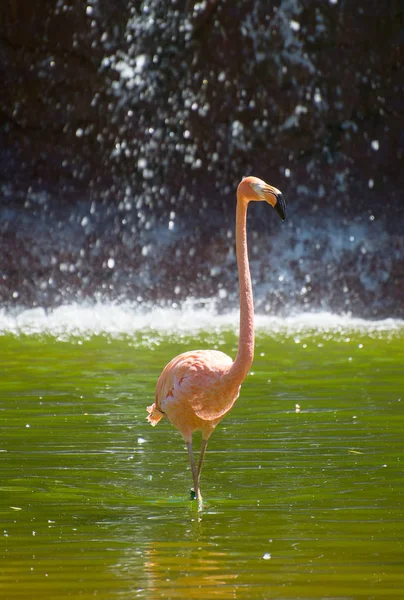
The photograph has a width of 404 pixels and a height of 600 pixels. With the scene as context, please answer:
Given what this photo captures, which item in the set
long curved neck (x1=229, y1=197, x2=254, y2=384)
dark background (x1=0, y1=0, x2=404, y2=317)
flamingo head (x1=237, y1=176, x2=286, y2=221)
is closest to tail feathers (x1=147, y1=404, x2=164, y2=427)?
long curved neck (x1=229, y1=197, x2=254, y2=384)

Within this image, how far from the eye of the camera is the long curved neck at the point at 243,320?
182 inches

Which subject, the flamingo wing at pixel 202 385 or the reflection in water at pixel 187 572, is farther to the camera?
the flamingo wing at pixel 202 385

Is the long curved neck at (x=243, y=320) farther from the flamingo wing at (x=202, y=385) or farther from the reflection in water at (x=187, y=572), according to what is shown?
the reflection in water at (x=187, y=572)

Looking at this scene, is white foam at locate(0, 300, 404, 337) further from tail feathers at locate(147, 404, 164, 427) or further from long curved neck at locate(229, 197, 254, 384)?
long curved neck at locate(229, 197, 254, 384)

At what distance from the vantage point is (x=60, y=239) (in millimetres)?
14969


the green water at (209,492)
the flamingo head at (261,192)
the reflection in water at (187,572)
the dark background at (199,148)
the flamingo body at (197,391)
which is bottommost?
the reflection in water at (187,572)

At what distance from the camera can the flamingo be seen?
465cm

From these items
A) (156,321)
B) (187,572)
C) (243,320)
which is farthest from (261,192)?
(156,321)

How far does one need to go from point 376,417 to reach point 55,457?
2015 mm

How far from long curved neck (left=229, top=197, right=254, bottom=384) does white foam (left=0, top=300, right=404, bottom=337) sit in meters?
6.62

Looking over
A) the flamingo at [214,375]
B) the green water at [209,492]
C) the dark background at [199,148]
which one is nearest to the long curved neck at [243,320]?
the flamingo at [214,375]

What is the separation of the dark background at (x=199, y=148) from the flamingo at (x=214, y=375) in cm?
980

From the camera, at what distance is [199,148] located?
15453mm

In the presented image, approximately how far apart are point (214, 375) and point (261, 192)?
2.62 feet
